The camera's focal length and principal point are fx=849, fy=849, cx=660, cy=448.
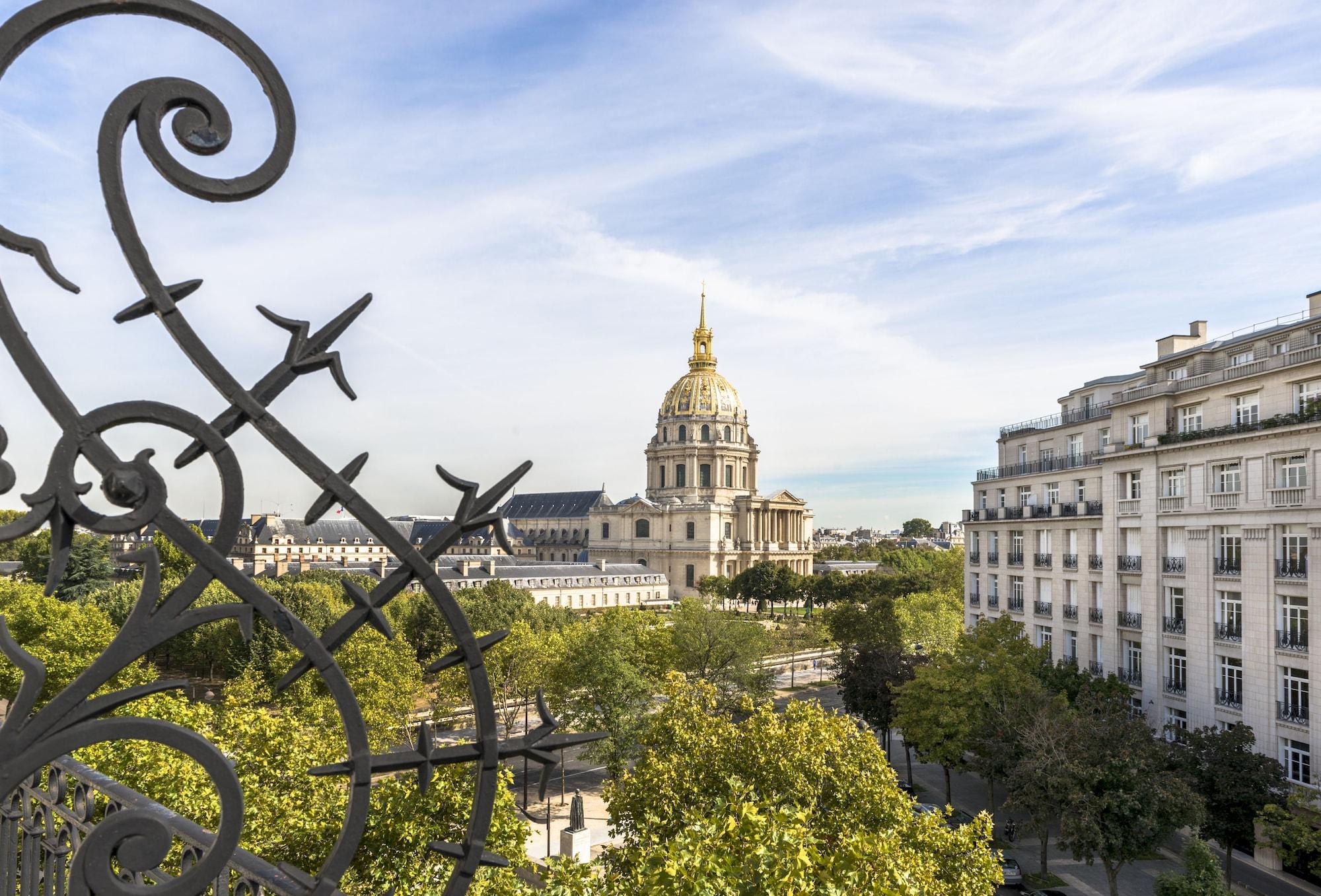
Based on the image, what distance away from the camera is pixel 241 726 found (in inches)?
649

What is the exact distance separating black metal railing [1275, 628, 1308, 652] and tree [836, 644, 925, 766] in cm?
1313

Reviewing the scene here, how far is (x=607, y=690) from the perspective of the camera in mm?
32562

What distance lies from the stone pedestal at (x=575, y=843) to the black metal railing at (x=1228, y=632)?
21476mm

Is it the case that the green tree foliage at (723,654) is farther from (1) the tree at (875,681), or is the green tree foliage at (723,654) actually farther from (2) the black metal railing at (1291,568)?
(2) the black metal railing at (1291,568)

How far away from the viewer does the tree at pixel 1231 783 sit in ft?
76.1

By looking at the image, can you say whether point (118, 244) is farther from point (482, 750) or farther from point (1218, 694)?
point (1218, 694)

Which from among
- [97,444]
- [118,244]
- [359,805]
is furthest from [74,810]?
[118,244]

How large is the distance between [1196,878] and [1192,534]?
541 inches

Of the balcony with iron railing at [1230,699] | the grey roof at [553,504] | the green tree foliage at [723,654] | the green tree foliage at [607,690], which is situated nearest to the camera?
the balcony with iron railing at [1230,699]

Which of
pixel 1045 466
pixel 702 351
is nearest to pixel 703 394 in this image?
pixel 702 351

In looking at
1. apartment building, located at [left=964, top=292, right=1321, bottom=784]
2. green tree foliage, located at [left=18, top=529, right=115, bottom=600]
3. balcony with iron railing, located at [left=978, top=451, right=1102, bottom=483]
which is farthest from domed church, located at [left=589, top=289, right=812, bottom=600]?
apartment building, located at [left=964, top=292, right=1321, bottom=784]

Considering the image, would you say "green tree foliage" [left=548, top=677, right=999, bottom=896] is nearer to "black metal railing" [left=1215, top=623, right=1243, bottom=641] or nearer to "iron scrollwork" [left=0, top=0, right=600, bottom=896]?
"iron scrollwork" [left=0, top=0, right=600, bottom=896]

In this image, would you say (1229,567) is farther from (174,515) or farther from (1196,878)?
(174,515)

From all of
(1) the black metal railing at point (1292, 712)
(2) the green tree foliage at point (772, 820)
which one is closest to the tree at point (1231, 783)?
(1) the black metal railing at point (1292, 712)
